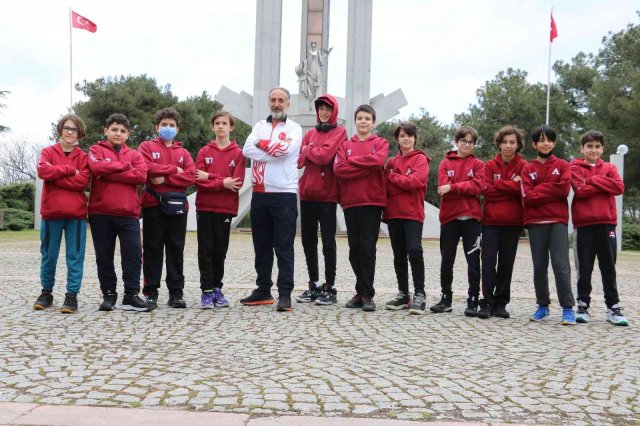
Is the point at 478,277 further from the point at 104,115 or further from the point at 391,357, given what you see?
the point at 104,115

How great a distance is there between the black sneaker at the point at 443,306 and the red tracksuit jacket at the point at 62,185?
3040 millimetres

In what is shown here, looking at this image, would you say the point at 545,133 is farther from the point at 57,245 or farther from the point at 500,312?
the point at 57,245

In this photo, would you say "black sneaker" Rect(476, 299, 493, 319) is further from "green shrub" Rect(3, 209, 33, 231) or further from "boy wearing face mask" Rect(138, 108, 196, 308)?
"green shrub" Rect(3, 209, 33, 231)

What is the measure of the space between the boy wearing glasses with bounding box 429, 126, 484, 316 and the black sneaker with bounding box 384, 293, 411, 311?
0.28 m

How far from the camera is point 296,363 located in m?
3.54

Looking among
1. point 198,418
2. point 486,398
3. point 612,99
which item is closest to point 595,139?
point 486,398

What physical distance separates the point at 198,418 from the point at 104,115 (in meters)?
37.8

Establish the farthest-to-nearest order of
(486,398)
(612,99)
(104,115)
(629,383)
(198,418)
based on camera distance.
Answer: (104,115), (612,99), (629,383), (486,398), (198,418)

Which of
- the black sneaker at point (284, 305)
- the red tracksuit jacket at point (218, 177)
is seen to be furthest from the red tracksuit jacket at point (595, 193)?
the red tracksuit jacket at point (218, 177)

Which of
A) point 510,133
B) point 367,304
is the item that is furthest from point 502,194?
point 367,304

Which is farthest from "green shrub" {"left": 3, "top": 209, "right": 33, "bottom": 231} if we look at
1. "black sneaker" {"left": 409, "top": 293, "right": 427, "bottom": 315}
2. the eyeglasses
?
"black sneaker" {"left": 409, "top": 293, "right": 427, "bottom": 315}

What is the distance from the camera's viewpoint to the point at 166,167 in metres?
5.37

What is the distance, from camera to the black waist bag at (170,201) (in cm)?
538

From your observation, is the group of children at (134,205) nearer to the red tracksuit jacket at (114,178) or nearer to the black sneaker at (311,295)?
the red tracksuit jacket at (114,178)
